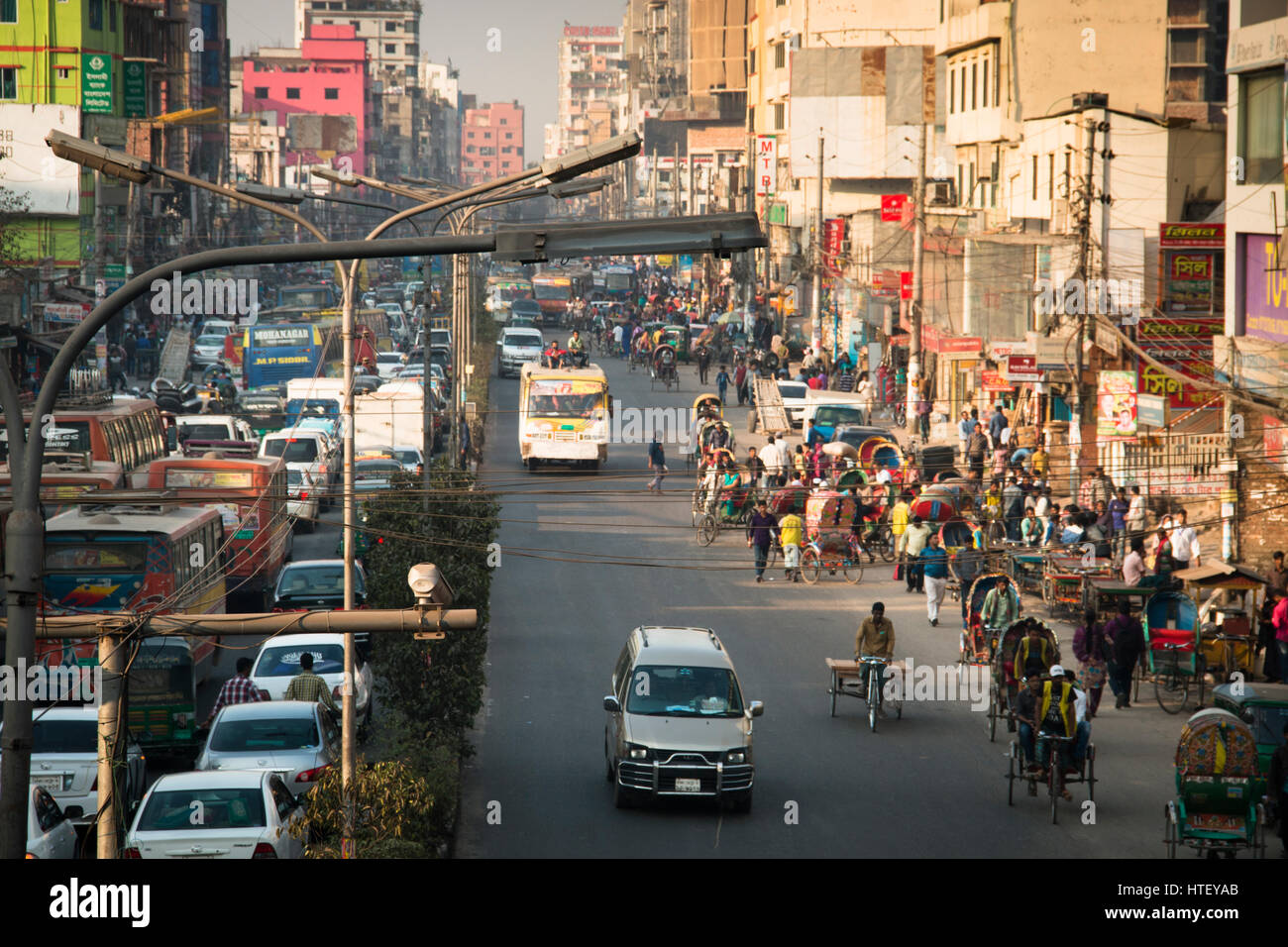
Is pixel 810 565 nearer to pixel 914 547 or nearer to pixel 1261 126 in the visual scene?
pixel 914 547

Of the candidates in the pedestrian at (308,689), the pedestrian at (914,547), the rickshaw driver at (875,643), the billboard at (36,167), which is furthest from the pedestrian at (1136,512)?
the billboard at (36,167)

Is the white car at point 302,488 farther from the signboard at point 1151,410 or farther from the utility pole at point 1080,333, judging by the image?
the signboard at point 1151,410

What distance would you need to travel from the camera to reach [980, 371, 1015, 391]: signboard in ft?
132

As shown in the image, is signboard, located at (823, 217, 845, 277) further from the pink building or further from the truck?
the pink building

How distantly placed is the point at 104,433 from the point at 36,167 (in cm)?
3314

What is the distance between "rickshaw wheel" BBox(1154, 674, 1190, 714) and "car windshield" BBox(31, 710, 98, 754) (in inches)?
493

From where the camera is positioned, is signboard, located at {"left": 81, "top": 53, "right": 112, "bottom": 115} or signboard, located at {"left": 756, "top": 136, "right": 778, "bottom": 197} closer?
signboard, located at {"left": 81, "top": 53, "right": 112, "bottom": 115}

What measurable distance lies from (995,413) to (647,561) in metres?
11.2

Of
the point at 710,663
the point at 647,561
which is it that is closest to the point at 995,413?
the point at 647,561

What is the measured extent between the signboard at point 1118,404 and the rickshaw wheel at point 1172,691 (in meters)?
10.0

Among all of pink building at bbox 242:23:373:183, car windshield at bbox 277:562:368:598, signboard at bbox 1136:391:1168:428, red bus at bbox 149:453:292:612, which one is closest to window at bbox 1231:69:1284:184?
signboard at bbox 1136:391:1168:428

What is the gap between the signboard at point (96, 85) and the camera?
66.3m

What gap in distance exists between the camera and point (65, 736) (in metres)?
15.9

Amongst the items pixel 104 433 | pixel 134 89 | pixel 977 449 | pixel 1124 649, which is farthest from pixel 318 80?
pixel 1124 649
